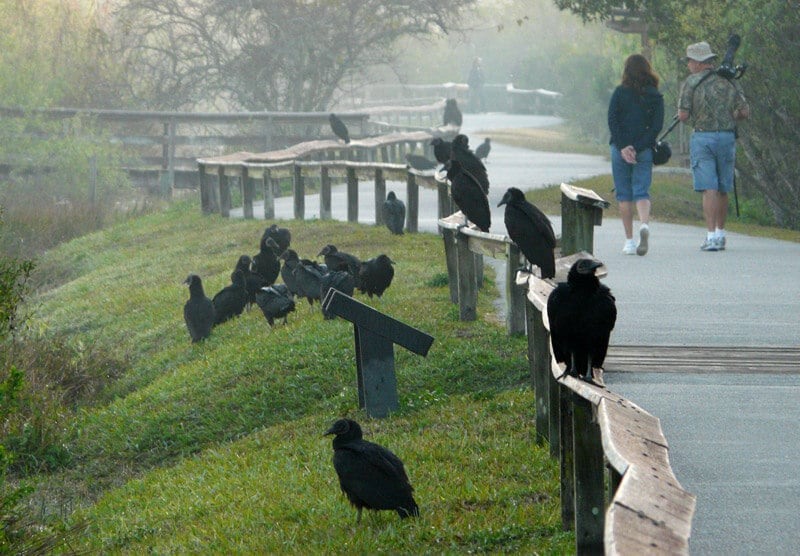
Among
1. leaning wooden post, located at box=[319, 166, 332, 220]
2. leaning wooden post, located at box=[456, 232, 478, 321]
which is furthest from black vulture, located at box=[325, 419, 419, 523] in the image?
leaning wooden post, located at box=[319, 166, 332, 220]

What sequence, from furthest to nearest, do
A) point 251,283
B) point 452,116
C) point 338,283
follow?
point 452,116
point 251,283
point 338,283

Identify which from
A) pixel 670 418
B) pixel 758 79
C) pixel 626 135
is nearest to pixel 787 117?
pixel 758 79

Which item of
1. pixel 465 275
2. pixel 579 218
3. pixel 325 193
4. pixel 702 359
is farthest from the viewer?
pixel 325 193

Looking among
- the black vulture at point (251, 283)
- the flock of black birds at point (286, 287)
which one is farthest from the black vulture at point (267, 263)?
the black vulture at point (251, 283)

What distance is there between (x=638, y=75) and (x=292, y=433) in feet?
23.3

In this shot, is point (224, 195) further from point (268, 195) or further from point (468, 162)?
point (468, 162)

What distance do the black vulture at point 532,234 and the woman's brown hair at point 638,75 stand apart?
5.32m

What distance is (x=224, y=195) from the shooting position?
27.6 metres

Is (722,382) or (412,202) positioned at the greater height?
(412,202)

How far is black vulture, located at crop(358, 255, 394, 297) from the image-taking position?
49.1ft

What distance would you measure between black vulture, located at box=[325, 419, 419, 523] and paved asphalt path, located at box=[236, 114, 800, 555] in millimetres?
1426

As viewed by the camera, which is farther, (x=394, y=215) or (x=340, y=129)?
(x=340, y=129)

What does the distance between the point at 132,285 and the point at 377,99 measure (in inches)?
1996

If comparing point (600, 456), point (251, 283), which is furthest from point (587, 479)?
point (251, 283)
